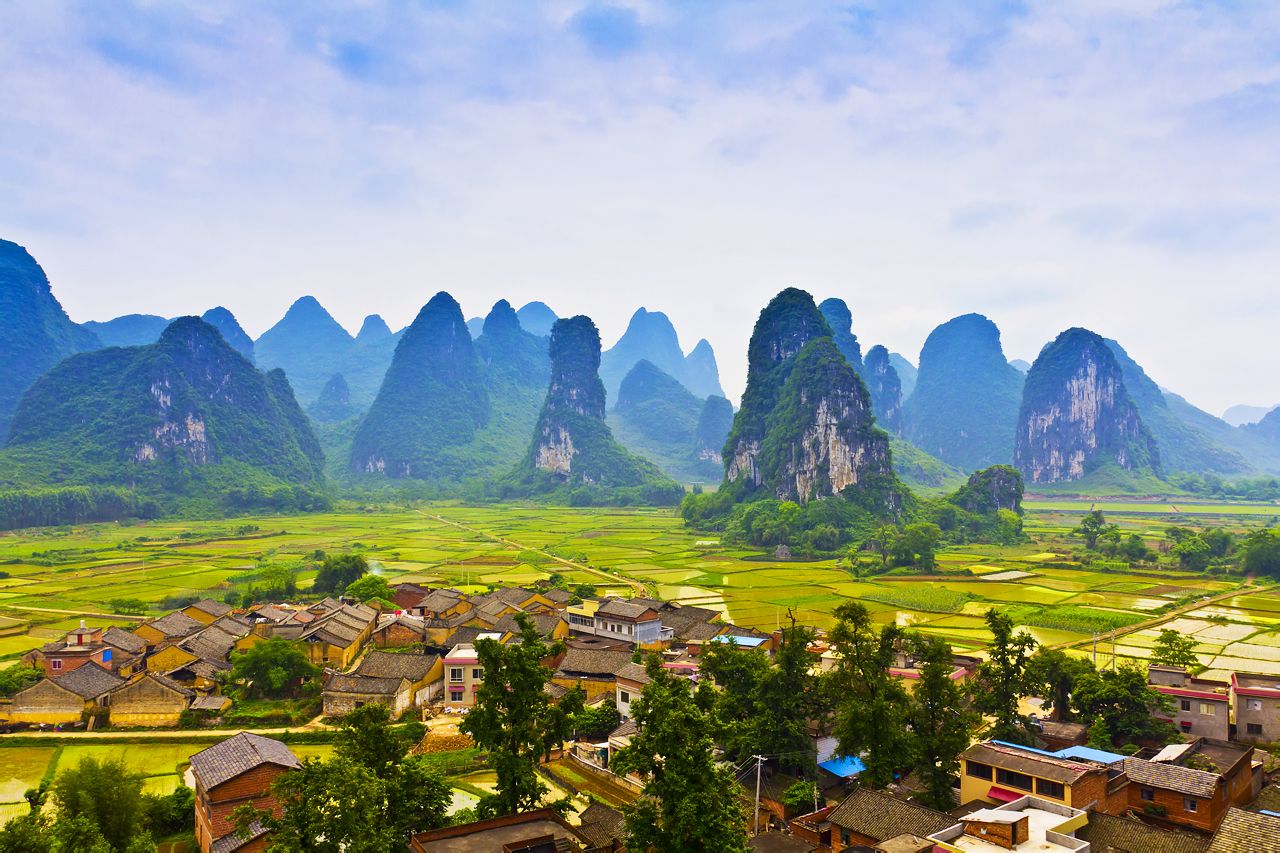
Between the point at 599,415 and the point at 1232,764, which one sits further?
the point at 599,415

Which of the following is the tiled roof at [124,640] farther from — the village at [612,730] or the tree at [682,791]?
the tree at [682,791]

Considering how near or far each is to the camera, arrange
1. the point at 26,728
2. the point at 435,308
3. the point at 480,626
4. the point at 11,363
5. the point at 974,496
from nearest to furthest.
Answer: the point at 26,728
the point at 480,626
the point at 974,496
the point at 11,363
the point at 435,308

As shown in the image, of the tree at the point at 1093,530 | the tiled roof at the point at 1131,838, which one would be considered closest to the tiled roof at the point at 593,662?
the tiled roof at the point at 1131,838

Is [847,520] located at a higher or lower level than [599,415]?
lower

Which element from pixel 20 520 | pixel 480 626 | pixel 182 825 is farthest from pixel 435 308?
pixel 182 825

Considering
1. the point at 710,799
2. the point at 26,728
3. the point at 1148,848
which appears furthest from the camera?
the point at 26,728

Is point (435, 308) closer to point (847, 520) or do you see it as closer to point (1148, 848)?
point (847, 520)

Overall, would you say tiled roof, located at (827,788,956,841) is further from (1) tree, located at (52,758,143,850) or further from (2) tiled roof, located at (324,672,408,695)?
Answer: (2) tiled roof, located at (324,672,408,695)
